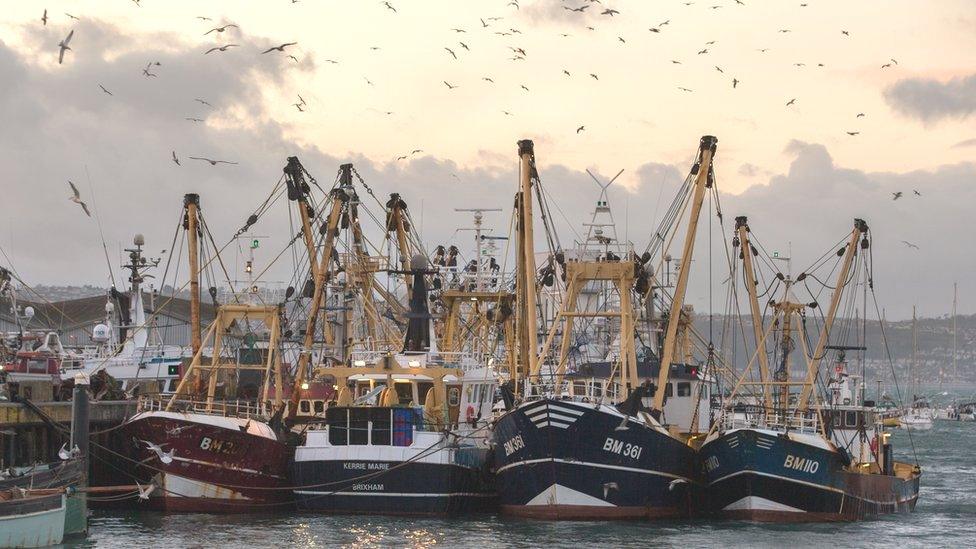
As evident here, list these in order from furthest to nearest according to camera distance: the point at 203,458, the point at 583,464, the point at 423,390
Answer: the point at 423,390 < the point at 203,458 < the point at 583,464

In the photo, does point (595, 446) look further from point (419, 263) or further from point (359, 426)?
point (419, 263)

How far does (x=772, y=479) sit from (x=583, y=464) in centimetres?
607

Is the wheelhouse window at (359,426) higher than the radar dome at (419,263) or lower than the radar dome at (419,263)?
lower

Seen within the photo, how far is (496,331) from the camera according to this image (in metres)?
66.3

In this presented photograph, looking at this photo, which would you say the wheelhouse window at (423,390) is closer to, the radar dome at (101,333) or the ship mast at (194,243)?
the ship mast at (194,243)

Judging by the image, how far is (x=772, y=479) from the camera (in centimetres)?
4653

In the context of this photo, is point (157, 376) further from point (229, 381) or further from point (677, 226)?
point (677, 226)

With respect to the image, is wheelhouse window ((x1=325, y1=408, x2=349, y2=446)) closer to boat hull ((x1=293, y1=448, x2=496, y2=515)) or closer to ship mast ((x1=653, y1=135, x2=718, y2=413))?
boat hull ((x1=293, y1=448, x2=496, y2=515))

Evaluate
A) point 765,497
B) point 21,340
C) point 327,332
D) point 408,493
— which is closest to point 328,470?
point 408,493

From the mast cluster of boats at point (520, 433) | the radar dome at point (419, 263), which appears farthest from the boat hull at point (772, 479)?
the radar dome at point (419, 263)

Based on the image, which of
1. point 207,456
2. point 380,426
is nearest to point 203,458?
point 207,456

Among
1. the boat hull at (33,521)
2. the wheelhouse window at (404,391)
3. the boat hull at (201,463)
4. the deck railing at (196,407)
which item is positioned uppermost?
the wheelhouse window at (404,391)

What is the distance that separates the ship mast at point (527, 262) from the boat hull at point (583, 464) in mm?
3544

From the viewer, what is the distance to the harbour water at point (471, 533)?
137 ft
